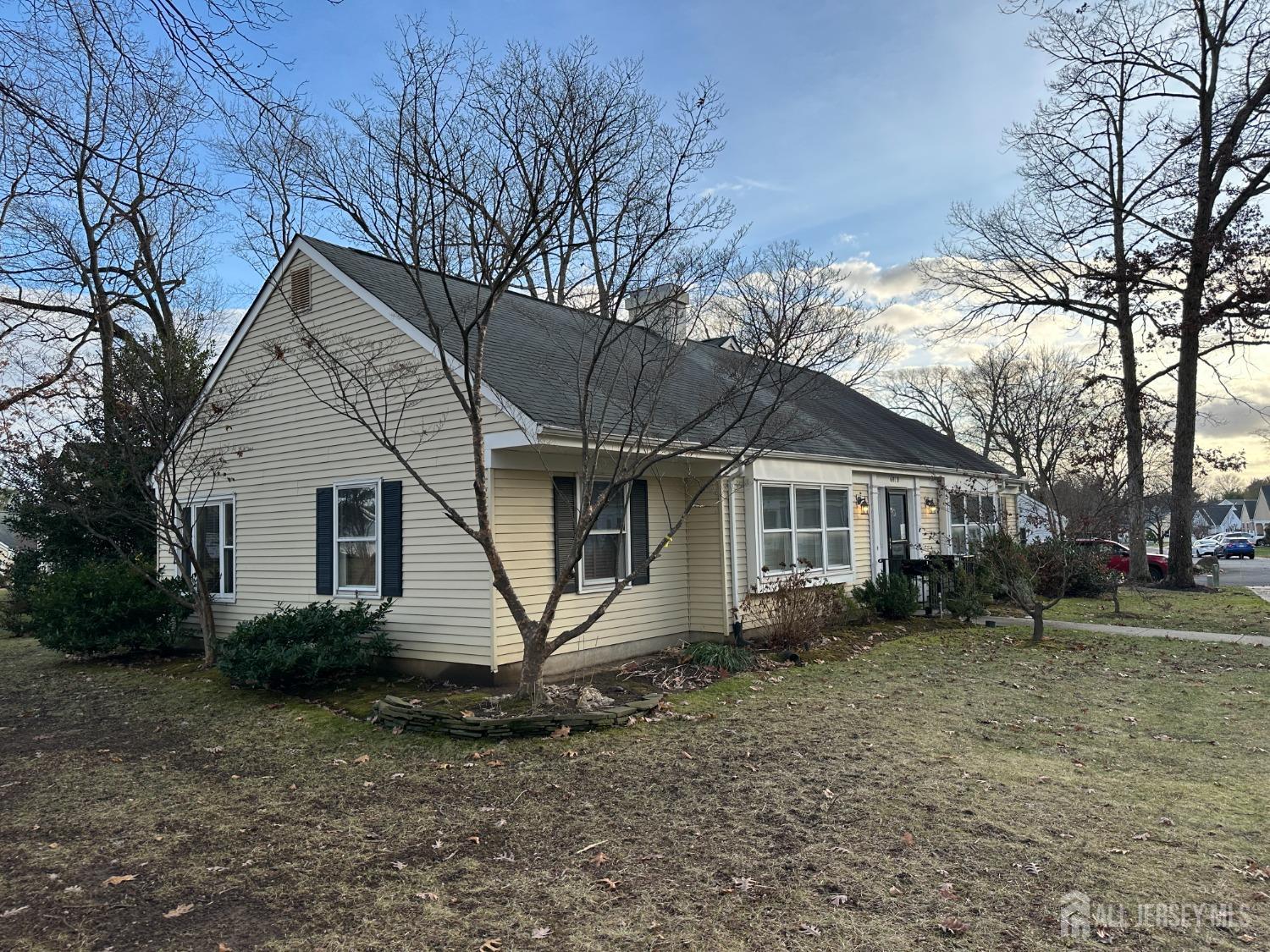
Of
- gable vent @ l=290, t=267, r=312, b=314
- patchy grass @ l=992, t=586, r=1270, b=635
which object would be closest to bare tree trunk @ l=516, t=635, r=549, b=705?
gable vent @ l=290, t=267, r=312, b=314

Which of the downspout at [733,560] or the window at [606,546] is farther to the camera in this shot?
the downspout at [733,560]

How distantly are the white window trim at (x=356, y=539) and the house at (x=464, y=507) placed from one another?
0.08 feet

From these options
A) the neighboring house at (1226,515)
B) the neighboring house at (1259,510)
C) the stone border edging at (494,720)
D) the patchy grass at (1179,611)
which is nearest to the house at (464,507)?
the stone border edging at (494,720)

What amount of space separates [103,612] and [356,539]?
4.38m

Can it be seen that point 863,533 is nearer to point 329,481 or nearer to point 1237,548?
point 329,481

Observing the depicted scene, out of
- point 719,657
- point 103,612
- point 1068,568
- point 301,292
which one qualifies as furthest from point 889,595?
point 103,612

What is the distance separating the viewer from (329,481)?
1091 cm

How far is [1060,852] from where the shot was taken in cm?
443

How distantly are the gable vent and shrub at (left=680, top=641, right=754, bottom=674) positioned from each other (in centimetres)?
719

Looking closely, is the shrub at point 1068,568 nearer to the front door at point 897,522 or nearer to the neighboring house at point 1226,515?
the front door at point 897,522

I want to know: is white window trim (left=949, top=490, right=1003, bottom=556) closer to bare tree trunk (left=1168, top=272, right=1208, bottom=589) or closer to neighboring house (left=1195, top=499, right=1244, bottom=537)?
bare tree trunk (left=1168, top=272, right=1208, bottom=589)

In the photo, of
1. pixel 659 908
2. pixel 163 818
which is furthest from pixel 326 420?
pixel 659 908

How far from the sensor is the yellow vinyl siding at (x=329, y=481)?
9.40 meters

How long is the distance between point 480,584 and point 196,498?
21.6 feet
